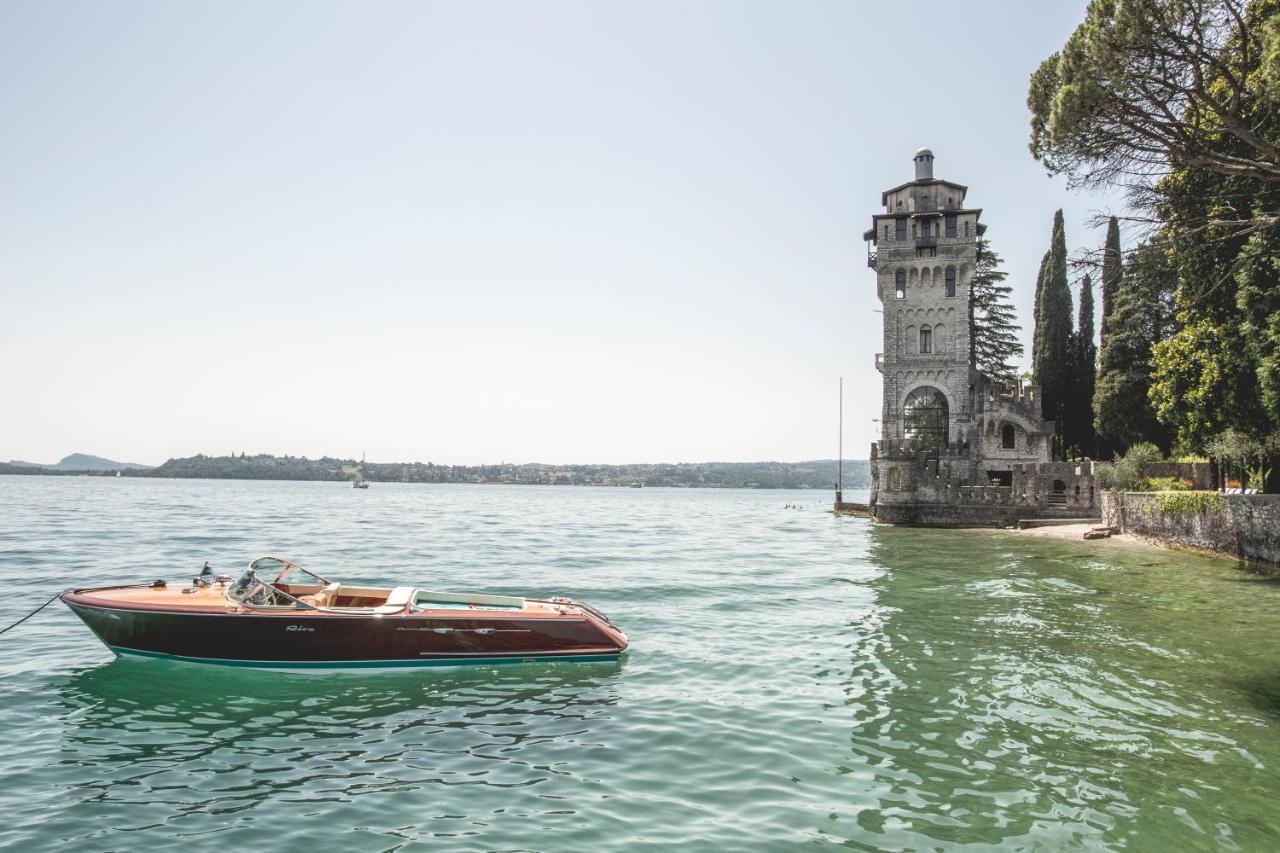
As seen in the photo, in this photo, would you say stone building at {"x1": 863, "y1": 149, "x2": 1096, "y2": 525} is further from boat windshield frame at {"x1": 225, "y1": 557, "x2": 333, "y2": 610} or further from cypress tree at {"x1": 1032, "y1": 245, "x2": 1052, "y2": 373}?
boat windshield frame at {"x1": 225, "y1": 557, "x2": 333, "y2": 610}

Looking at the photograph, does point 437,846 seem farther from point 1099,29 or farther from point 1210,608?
point 1210,608

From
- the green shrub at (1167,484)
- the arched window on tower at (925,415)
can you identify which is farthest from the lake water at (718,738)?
the arched window on tower at (925,415)

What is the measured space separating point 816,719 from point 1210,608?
1281 centimetres

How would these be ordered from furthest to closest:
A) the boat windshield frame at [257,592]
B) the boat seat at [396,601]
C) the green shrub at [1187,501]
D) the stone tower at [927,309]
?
the stone tower at [927,309] → the green shrub at [1187,501] → the boat seat at [396,601] → the boat windshield frame at [257,592]

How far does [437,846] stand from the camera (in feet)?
22.6

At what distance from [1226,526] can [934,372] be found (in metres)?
28.5

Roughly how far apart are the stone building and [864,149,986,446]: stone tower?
7 cm

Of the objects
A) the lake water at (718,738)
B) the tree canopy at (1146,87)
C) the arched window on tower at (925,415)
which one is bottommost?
the lake water at (718,738)

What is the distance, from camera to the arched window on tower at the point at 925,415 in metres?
53.5

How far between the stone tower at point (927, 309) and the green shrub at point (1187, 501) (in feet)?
74.2

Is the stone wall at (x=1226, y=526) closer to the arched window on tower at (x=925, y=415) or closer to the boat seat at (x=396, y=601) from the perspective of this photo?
the arched window on tower at (x=925, y=415)

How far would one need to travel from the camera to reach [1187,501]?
2828 centimetres

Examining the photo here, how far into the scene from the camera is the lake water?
7191 mm

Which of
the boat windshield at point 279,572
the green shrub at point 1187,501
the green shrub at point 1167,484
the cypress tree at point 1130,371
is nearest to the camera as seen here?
the boat windshield at point 279,572
